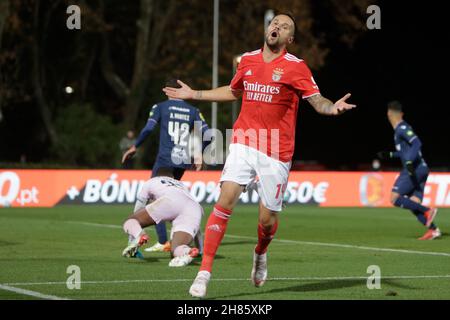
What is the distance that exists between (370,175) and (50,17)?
21897 mm

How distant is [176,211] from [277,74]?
3.89m

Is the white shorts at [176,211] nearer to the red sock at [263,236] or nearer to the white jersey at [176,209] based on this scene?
the white jersey at [176,209]

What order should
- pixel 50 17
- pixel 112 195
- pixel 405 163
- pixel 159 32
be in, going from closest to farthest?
pixel 405 163
pixel 112 195
pixel 159 32
pixel 50 17

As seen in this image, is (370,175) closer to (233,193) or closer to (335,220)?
(335,220)

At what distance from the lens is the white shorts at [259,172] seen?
10453 mm

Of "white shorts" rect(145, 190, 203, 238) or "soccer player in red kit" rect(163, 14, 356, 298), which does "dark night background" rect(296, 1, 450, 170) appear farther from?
"soccer player in red kit" rect(163, 14, 356, 298)

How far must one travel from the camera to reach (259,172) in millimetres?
10539

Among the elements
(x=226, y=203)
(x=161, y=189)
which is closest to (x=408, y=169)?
(x=161, y=189)

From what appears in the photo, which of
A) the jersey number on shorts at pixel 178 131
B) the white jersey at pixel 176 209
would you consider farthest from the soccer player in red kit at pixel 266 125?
the jersey number on shorts at pixel 178 131

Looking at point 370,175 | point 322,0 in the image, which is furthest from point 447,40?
point 370,175

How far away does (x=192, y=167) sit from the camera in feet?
51.8

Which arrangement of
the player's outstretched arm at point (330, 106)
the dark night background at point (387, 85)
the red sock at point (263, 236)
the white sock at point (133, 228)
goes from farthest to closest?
the dark night background at point (387, 85) < the white sock at point (133, 228) < the red sock at point (263, 236) < the player's outstretched arm at point (330, 106)

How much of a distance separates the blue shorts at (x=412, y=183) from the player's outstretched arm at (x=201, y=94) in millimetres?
10374

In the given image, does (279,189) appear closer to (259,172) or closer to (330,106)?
(259,172)
